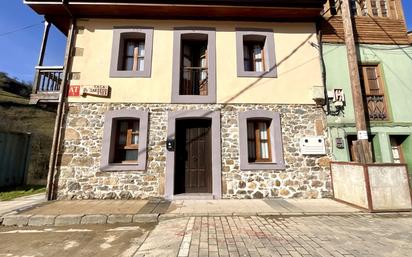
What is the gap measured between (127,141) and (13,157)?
648 centimetres

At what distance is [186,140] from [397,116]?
7512mm

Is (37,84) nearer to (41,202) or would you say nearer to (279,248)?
(41,202)

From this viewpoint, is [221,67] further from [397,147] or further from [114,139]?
[397,147]

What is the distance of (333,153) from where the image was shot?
6.70 meters

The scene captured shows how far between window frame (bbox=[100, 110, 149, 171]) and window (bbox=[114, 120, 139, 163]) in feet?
0.48

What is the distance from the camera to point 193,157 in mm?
6758

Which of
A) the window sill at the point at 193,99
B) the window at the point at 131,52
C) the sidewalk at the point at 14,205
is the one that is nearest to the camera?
the sidewalk at the point at 14,205

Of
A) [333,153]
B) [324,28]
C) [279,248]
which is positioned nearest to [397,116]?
[333,153]

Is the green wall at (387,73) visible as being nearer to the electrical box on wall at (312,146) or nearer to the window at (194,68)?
the electrical box on wall at (312,146)

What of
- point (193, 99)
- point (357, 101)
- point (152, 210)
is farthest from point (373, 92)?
point (152, 210)

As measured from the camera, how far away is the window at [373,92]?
7.07 metres

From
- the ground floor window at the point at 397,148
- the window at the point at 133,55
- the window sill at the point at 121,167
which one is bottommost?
the window sill at the point at 121,167

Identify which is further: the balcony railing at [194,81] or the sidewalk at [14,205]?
the balcony railing at [194,81]

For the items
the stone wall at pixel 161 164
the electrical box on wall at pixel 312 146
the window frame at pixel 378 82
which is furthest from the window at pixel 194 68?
the window frame at pixel 378 82
